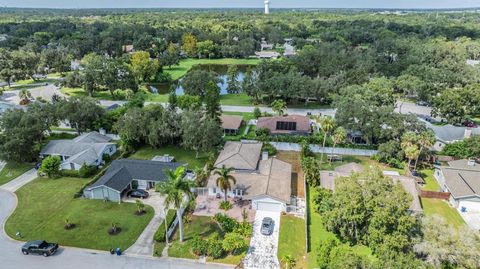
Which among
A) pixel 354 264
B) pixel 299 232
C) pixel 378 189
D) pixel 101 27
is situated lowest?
pixel 299 232

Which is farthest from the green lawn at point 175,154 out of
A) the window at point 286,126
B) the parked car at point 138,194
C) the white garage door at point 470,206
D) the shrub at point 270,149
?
the white garage door at point 470,206

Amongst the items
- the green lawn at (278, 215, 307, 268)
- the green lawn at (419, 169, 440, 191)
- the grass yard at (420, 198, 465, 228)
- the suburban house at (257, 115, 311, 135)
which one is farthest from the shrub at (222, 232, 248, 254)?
the suburban house at (257, 115, 311, 135)

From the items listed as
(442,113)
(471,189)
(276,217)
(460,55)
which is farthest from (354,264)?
(460,55)

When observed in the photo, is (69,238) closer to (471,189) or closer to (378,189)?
(378,189)

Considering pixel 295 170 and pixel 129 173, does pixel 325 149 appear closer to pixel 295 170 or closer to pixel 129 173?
pixel 295 170

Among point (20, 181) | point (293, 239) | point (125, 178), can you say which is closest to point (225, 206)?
point (293, 239)

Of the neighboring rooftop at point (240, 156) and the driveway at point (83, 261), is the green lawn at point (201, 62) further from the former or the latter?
the driveway at point (83, 261)

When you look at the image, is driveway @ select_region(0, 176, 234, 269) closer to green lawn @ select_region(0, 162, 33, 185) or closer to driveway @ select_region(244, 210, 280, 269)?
driveway @ select_region(244, 210, 280, 269)
